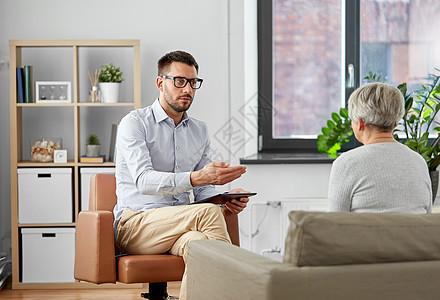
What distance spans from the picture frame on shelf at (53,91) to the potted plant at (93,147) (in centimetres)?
28

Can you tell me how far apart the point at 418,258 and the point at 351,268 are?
20 cm

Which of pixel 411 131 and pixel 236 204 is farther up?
pixel 411 131

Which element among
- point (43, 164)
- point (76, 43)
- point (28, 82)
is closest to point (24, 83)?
point (28, 82)

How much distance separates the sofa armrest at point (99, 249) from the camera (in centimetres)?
262

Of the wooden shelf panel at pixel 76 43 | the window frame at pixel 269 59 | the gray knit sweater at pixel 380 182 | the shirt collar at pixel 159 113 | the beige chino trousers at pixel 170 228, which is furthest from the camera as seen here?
the window frame at pixel 269 59

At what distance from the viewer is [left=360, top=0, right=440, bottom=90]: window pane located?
14.5 feet

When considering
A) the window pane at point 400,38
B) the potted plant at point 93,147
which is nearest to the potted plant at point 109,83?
the potted plant at point 93,147

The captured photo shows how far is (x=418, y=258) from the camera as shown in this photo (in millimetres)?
1541

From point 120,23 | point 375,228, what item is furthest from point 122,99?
point 375,228

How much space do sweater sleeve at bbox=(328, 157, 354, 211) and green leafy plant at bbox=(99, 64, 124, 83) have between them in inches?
92.6

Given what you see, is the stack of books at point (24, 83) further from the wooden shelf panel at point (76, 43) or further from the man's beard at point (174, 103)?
the man's beard at point (174, 103)

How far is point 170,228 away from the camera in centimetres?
264

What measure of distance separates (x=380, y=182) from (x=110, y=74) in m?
2.49

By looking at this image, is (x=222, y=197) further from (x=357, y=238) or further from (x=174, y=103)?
(x=357, y=238)
